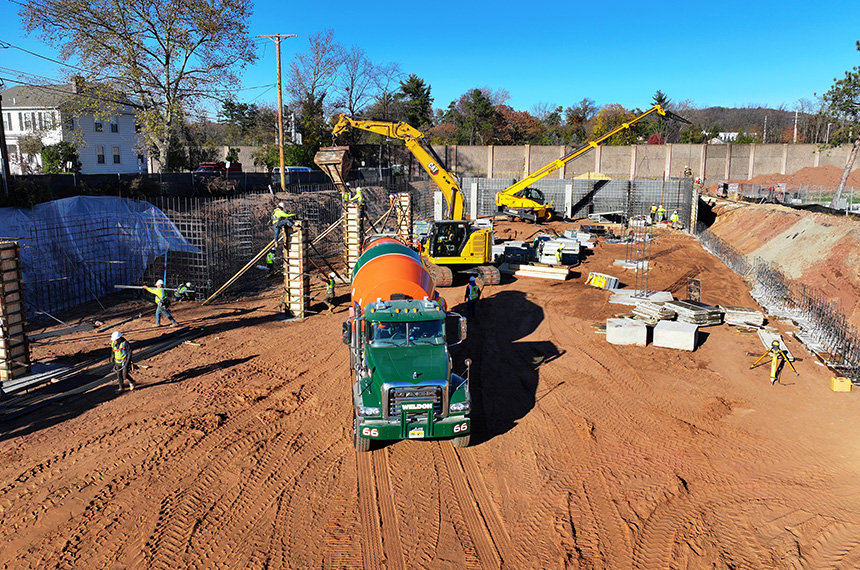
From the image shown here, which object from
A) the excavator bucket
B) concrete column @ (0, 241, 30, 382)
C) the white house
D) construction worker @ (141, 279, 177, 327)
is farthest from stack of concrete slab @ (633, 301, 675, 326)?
the white house

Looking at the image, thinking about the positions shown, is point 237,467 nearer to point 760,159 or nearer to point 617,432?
point 617,432

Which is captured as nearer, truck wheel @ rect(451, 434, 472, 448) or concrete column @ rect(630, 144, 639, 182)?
truck wheel @ rect(451, 434, 472, 448)

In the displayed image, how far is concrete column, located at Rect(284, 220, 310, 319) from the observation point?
1908 cm

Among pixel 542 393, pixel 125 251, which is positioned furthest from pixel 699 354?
pixel 125 251

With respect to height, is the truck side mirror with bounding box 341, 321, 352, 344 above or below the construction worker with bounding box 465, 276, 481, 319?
above

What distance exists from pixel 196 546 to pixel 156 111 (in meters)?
28.9

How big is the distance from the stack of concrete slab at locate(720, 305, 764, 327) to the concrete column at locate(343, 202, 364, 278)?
44.7ft

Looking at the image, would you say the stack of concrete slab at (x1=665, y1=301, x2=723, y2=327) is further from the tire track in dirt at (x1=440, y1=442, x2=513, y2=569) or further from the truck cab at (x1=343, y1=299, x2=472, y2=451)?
the tire track in dirt at (x1=440, y1=442, x2=513, y2=569)

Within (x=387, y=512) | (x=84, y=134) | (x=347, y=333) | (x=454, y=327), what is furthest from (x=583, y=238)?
(x=84, y=134)

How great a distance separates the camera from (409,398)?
31.9ft

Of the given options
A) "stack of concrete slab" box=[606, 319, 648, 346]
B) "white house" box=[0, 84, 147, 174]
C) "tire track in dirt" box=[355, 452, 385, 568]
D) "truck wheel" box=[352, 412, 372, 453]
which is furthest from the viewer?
"white house" box=[0, 84, 147, 174]

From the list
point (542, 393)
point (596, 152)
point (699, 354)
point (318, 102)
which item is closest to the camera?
point (542, 393)

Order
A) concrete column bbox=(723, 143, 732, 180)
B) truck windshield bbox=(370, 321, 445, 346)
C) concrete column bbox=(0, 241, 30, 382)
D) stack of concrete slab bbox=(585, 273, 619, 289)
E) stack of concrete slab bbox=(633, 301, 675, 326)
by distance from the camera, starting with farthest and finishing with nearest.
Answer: concrete column bbox=(723, 143, 732, 180), stack of concrete slab bbox=(585, 273, 619, 289), stack of concrete slab bbox=(633, 301, 675, 326), concrete column bbox=(0, 241, 30, 382), truck windshield bbox=(370, 321, 445, 346)

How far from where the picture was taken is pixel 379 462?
1011 centimetres
